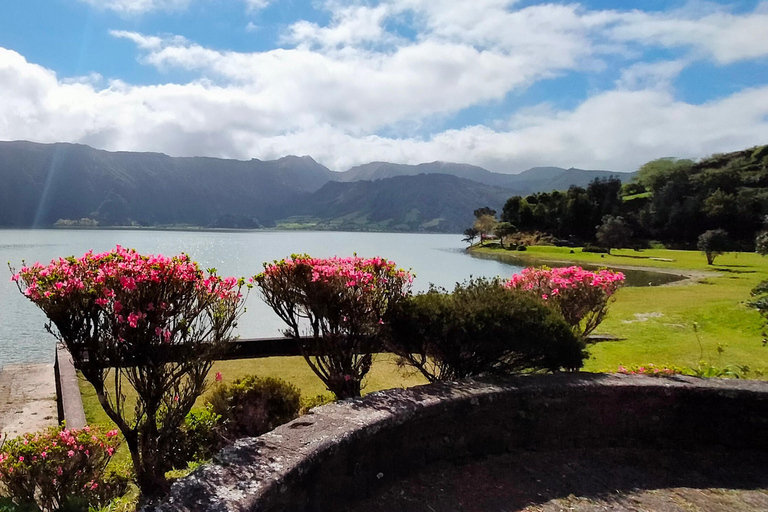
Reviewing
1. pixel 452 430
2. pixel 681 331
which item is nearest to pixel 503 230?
pixel 681 331

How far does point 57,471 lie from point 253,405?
2.69 m

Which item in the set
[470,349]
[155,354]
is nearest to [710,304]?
[470,349]

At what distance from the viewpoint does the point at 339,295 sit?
246 inches

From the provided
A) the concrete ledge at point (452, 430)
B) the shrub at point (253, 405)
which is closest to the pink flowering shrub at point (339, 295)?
the shrub at point (253, 405)

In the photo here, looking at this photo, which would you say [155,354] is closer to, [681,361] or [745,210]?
[681,361]

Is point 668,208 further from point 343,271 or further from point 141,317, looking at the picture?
point 141,317

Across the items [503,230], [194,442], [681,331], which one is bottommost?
[681,331]

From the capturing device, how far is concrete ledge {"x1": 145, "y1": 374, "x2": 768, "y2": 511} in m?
3.05

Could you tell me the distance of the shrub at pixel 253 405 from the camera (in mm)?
7133

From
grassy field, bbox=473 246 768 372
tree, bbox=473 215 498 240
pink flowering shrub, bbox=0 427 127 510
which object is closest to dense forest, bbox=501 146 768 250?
tree, bbox=473 215 498 240

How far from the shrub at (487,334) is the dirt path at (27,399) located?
286 inches

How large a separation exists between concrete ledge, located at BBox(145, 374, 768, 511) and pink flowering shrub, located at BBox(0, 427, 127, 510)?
2.64 meters

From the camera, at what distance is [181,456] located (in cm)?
614

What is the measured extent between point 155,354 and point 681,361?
11.5m
